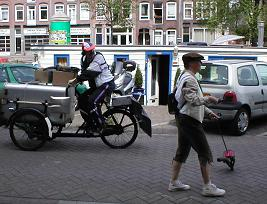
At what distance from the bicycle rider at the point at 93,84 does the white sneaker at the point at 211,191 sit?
2.93 metres

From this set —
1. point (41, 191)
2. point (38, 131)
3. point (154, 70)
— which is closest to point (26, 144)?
point (38, 131)

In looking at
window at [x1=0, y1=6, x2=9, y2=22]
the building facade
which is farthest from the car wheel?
window at [x1=0, y1=6, x2=9, y2=22]

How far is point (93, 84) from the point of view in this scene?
7.96 metres

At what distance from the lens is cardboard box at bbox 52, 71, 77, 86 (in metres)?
7.91

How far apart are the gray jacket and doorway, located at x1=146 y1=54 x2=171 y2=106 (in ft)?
34.0

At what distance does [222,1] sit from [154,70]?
16445 millimetres

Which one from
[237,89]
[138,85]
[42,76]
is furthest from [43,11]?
[42,76]

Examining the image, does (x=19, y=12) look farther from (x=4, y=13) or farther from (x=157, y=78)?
(x=157, y=78)

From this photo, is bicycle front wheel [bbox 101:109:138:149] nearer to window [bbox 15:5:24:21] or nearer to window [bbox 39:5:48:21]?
window [bbox 39:5:48:21]

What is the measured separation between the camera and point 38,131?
26.0 feet

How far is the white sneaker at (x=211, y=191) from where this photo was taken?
17.8 ft

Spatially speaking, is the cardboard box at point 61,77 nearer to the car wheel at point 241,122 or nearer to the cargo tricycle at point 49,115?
the cargo tricycle at point 49,115

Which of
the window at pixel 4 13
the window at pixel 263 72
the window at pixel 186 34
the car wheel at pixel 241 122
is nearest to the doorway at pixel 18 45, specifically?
the window at pixel 4 13

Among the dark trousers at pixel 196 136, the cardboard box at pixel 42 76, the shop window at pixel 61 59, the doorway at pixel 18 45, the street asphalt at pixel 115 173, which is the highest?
the doorway at pixel 18 45
